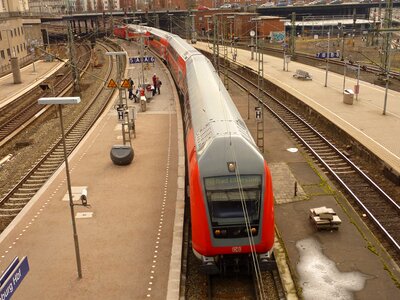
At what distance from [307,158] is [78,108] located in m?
19.3

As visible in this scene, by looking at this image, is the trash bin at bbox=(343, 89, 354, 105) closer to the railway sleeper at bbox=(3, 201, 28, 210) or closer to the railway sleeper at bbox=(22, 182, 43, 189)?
the railway sleeper at bbox=(22, 182, 43, 189)

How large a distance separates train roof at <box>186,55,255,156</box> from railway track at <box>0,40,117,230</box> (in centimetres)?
747

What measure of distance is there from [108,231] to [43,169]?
775 centimetres

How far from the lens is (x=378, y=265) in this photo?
12453 mm

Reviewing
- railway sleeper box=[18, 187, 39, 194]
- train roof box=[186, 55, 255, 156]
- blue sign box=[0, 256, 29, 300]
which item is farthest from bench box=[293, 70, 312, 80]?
blue sign box=[0, 256, 29, 300]

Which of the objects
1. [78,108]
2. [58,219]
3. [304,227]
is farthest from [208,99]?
[78,108]

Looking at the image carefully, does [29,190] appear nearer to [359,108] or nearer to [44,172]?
[44,172]

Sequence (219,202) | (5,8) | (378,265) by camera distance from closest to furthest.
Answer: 1. (219,202)
2. (378,265)
3. (5,8)

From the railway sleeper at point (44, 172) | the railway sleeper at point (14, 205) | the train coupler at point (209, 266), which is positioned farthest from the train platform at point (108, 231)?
the train coupler at point (209, 266)

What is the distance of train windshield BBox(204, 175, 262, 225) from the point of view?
1113 centimetres

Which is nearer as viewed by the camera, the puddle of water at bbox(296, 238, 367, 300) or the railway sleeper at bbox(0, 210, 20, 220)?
the puddle of water at bbox(296, 238, 367, 300)

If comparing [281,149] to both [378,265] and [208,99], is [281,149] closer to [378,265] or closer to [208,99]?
[208,99]

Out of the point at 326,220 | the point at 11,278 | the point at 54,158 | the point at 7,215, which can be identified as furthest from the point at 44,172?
the point at 11,278

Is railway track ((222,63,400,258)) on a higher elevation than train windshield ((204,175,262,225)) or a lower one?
lower
